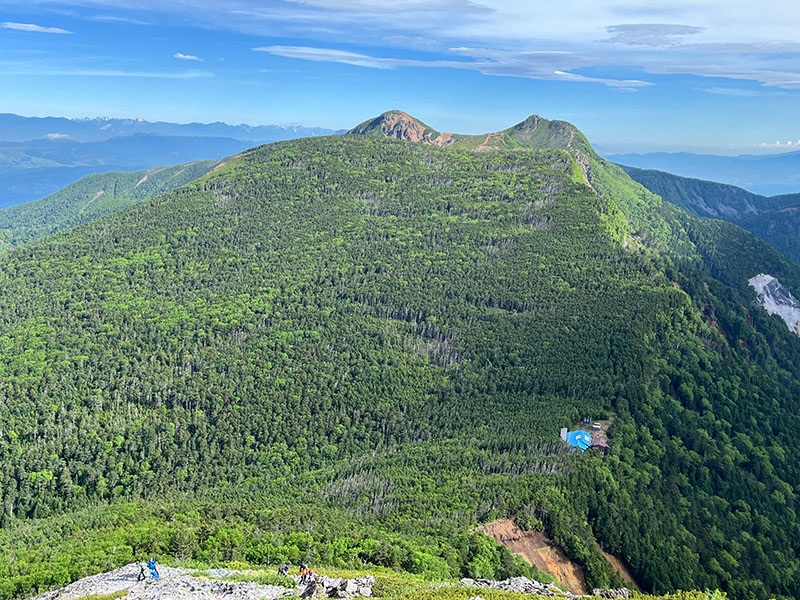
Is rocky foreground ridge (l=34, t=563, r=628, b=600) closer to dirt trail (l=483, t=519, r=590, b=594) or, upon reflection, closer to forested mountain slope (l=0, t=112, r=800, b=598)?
forested mountain slope (l=0, t=112, r=800, b=598)

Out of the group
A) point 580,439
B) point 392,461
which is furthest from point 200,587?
point 580,439

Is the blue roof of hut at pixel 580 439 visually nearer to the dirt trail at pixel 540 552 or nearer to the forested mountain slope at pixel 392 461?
the forested mountain slope at pixel 392 461

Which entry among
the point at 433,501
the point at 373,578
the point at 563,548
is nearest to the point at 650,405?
the point at 563,548

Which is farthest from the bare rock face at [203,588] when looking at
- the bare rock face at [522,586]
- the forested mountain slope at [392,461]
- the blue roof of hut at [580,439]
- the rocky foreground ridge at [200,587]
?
the blue roof of hut at [580,439]

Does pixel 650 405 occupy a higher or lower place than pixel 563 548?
higher

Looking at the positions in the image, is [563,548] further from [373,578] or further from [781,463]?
[781,463]

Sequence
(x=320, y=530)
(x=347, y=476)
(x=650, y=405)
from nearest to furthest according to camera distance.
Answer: (x=320, y=530) → (x=347, y=476) → (x=650, y=405)

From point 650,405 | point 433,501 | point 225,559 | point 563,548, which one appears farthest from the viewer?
point 650,405

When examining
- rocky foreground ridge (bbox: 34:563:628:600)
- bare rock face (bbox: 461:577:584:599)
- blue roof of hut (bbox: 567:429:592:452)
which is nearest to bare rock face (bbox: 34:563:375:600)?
rocky foreground ridge (bbox: 34:563:628:600)
